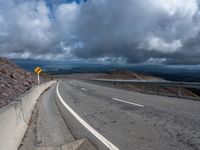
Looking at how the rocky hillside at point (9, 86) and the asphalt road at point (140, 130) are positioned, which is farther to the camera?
the rocky hillside at point (9, 86)

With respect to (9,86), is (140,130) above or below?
below

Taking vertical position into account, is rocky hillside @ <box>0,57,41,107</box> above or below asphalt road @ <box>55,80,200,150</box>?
above

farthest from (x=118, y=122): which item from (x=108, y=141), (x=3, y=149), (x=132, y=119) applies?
(x=3, y=149)

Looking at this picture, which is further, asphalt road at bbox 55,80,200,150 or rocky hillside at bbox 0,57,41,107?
rocky hillside at bbox 0,57,41,107

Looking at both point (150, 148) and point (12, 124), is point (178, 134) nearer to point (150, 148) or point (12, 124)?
point (150, 148)

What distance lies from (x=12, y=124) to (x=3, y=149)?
3.40 ft

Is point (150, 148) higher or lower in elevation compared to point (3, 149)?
lower

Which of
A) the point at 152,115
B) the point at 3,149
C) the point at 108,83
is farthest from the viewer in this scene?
the point at 108,83

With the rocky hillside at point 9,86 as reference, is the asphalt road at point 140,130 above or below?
below

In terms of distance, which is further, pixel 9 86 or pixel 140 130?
pixel 9 86

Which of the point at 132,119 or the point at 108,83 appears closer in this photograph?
the point at 132,119

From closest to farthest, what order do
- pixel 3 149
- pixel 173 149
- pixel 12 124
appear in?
pixel 3 149 < pixel 173 149 < pixel 12 124

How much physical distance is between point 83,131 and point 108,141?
124cm

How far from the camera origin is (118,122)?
7.12m
